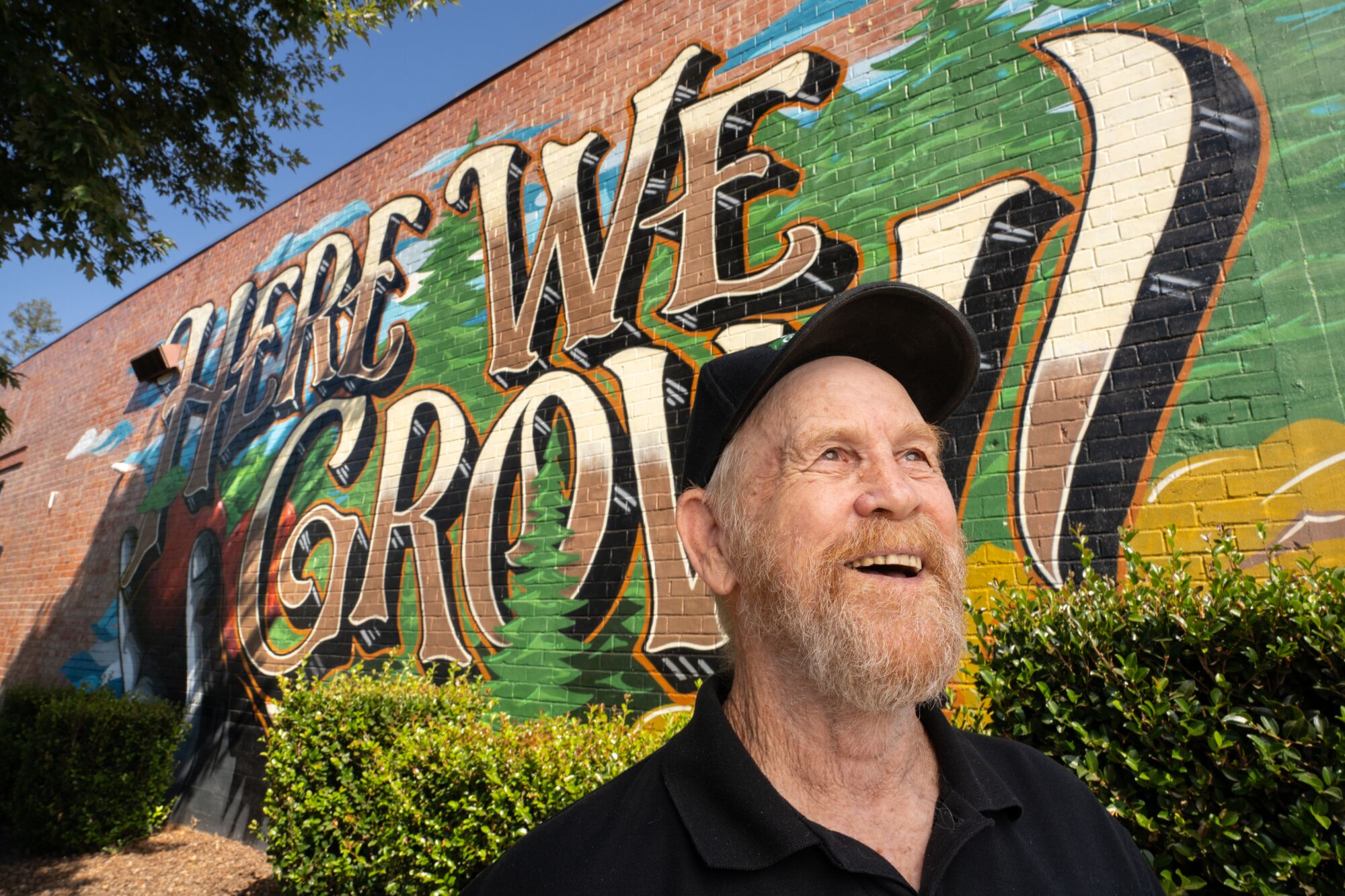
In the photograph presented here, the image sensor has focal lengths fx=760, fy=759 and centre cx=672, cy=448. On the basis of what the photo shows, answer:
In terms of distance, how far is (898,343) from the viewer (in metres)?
1.60

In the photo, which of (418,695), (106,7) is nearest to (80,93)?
(106,7)

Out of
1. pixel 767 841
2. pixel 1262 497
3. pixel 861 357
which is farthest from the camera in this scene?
pixel 1262 497

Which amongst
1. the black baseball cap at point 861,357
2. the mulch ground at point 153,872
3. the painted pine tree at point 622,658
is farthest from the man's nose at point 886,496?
the mulch ground at point 153,872

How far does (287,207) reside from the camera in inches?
374

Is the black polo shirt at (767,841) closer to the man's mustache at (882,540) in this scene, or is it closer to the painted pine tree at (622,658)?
the man's mustache at (882,540)

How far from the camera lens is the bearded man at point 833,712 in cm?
113

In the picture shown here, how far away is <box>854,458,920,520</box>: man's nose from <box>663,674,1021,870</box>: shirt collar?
1.38 feet

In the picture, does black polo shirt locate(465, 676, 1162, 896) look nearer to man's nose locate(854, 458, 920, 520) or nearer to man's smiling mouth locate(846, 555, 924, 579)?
man's smiling mouth locate(846, 555, 924, 579)

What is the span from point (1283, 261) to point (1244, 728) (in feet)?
7.60

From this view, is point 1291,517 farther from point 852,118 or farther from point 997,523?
point 852,118

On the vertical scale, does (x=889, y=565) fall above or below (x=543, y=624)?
above

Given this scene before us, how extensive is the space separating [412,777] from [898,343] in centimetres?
342

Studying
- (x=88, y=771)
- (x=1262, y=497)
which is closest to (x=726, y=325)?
(x=1262, y=497)

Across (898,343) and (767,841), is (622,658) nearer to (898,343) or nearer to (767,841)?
(898,343)
